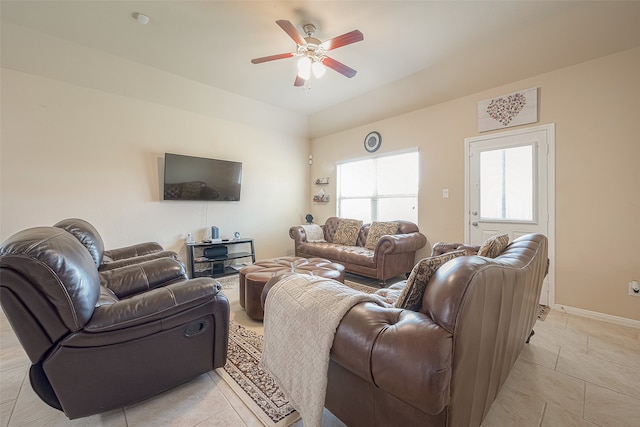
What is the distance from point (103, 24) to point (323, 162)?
3.85 m

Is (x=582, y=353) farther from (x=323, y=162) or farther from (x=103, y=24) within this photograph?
(x=103, y=24)

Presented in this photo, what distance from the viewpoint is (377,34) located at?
276 centimetres

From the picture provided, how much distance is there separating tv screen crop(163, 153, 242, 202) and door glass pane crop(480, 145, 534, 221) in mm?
3809

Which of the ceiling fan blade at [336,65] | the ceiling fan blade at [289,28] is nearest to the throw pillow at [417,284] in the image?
the ceiling fan blade at [289,28]

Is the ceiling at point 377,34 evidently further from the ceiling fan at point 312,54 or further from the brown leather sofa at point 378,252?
the brown leather sofa at point 378,252

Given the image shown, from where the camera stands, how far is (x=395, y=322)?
0.97m

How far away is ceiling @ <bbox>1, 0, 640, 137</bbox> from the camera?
2377 millimetres

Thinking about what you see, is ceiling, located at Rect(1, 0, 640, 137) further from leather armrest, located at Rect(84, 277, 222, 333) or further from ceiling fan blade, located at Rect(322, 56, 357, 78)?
leather armrest, located at Rect(84, 277, 222, 333)

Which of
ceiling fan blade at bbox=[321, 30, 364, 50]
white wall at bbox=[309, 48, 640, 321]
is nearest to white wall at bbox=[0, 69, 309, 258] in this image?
ceiling fan blade at bbox=[321, 30, 364, 50]

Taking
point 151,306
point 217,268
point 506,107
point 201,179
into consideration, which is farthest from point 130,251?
point 506,107

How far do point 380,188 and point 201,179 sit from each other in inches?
120

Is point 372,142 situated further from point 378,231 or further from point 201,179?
point 201,179

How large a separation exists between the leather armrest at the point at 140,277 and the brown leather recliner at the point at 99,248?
0.74ft

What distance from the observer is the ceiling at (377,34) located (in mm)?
2377
